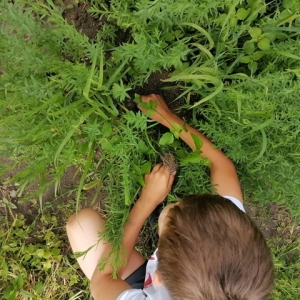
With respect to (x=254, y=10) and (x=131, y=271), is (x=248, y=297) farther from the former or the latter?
(x=254, y=10)

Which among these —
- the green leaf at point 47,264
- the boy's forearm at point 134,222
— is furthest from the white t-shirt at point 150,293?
the green leaf at point 47,264

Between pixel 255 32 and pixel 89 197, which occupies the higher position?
pixel 255 32

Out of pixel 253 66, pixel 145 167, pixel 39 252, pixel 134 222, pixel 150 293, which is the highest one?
pixel 253 66

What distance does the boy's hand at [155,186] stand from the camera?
152 cm

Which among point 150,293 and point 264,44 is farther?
point 150,293

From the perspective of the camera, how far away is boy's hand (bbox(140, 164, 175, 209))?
1521 millimetres

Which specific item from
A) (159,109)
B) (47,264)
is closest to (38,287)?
(47,264)

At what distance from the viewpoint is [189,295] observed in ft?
3.46

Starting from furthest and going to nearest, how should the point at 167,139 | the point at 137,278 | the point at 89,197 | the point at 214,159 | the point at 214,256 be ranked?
the point at 89,197, the point at 137,278, the point at 214,159, the point at 167,139, the point at 214,256

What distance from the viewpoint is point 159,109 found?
147 cm

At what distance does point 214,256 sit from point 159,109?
2.01 ft

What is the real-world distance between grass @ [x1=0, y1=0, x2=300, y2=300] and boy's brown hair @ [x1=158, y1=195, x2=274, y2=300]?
0.27m

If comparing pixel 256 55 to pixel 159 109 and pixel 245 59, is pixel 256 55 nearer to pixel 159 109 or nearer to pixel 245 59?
pixel 245 59

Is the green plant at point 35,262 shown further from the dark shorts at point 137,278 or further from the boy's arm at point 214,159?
the boy's arm at point 214,159
